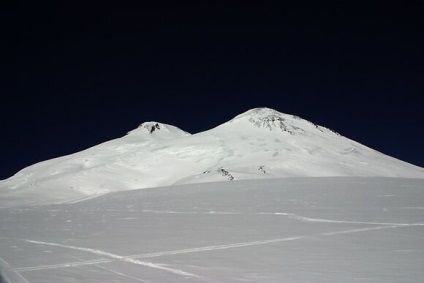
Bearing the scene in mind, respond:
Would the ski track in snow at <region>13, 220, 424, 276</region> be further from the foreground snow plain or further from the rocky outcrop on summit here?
the rocky outcrop on summit

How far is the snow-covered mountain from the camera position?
190 ft

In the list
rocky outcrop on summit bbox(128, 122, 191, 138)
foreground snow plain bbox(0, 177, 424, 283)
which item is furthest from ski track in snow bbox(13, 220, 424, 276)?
rocky outcrop on summit bbox(128, 122, 191, 138)

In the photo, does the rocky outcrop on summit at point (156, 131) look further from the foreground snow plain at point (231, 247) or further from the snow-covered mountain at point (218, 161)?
the foreground snow plain at point (231, 247)

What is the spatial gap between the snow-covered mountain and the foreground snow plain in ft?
128

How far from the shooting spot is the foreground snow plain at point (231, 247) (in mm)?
5047

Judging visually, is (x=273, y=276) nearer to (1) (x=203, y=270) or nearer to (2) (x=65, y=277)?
(1) (x=203, y=270)

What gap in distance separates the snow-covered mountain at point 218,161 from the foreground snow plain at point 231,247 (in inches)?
1539

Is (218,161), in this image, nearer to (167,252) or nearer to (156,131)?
(156,131)

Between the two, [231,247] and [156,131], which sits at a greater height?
[156,131]

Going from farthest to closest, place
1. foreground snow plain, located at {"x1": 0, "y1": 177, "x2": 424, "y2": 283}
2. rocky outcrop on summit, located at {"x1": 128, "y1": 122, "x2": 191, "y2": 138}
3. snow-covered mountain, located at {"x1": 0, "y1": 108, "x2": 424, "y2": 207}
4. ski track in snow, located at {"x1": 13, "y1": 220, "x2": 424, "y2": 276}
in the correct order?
rocky outcrop on summit, located at {"x1": 128, "y1": 122, "x2": 191, "y2": 138} < snow-covered mountain, located at {"x1": 0, "y1": 108, "x2": 424, "y2": 207} < ski track in snow, located at {"x1": 13, "y1": 220, "x2": 424, "y2": 276} < foreground snow plain, located at {"x1": 0, "y1": 177, "x2": 424, "y2": 283}

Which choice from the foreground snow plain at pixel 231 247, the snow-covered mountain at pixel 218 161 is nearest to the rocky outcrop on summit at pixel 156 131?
the snow-covered mountain at pixel 218 161

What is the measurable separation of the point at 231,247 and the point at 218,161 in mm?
65790

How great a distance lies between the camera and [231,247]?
6867mm

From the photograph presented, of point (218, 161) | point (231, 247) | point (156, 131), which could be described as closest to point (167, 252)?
point (231, 247)
